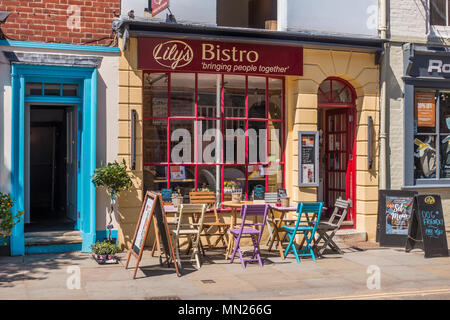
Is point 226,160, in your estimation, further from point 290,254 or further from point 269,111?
point 290,254

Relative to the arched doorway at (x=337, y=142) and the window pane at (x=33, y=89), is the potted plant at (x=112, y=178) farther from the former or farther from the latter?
the arched doorway at (x=337, y=142)

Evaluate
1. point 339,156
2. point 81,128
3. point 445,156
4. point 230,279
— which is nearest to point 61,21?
point 81,128

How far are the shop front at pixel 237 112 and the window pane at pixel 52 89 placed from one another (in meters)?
1.23

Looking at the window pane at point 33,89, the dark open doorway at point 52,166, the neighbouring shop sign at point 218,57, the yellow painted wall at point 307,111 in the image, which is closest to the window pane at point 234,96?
the neighbouring shop sign at point 218,57

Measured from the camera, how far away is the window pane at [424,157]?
42.4 feet

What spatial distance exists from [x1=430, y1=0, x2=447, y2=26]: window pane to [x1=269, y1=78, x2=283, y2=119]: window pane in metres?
3.95

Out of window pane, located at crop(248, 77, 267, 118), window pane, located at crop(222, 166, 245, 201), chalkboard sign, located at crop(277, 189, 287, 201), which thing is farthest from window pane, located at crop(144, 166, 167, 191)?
chalkboard sign, located at crop(277, 189, 287, 201)

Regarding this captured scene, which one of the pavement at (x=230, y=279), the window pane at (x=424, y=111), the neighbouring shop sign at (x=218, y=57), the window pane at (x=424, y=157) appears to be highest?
the neighbouring shop sign at (x=218, y=57)

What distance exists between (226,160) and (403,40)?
475 cm

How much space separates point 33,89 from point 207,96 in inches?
132

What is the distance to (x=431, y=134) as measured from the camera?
13039 millimetres

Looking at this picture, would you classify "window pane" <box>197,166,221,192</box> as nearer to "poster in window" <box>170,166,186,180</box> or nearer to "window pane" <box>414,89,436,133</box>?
"poster in window" <box>170,166,186,180</box>
